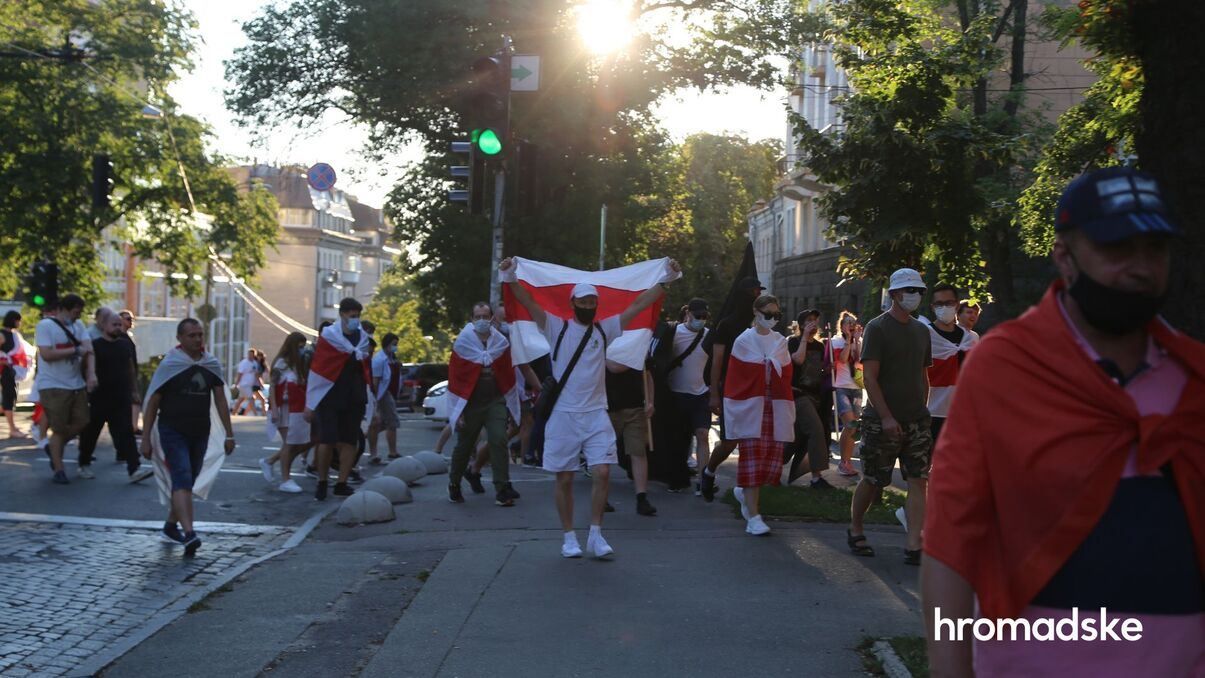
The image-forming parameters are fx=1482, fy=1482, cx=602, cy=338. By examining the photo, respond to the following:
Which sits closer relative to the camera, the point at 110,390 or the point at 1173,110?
the point at 1173,110

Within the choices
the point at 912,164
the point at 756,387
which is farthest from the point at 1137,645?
the point at 912,164

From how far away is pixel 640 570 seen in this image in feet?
30.0

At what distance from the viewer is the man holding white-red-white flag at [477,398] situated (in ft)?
44.3

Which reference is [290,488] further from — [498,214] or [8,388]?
[8,388]

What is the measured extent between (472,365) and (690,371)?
2.07 metres

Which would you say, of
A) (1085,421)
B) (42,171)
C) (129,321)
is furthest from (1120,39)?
(42,171)

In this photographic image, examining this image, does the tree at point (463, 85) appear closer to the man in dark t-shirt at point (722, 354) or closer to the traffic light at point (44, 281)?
the traffic light at point (44, 281)

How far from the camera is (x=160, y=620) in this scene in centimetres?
786

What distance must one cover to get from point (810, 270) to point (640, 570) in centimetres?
3969

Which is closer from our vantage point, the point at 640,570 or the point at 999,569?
the point at 999,569

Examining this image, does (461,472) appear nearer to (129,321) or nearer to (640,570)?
(640,570)

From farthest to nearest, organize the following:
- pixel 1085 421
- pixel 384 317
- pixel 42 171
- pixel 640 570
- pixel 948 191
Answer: pixel 384 317 < pixel 42 171 < pixel 948 191 < pixel 640 570 < pixel 1085 421

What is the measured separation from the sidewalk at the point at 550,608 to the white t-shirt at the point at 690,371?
2.77 m

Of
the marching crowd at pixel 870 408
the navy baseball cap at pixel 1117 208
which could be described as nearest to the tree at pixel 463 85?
the marching crowd at pixel 870 408
